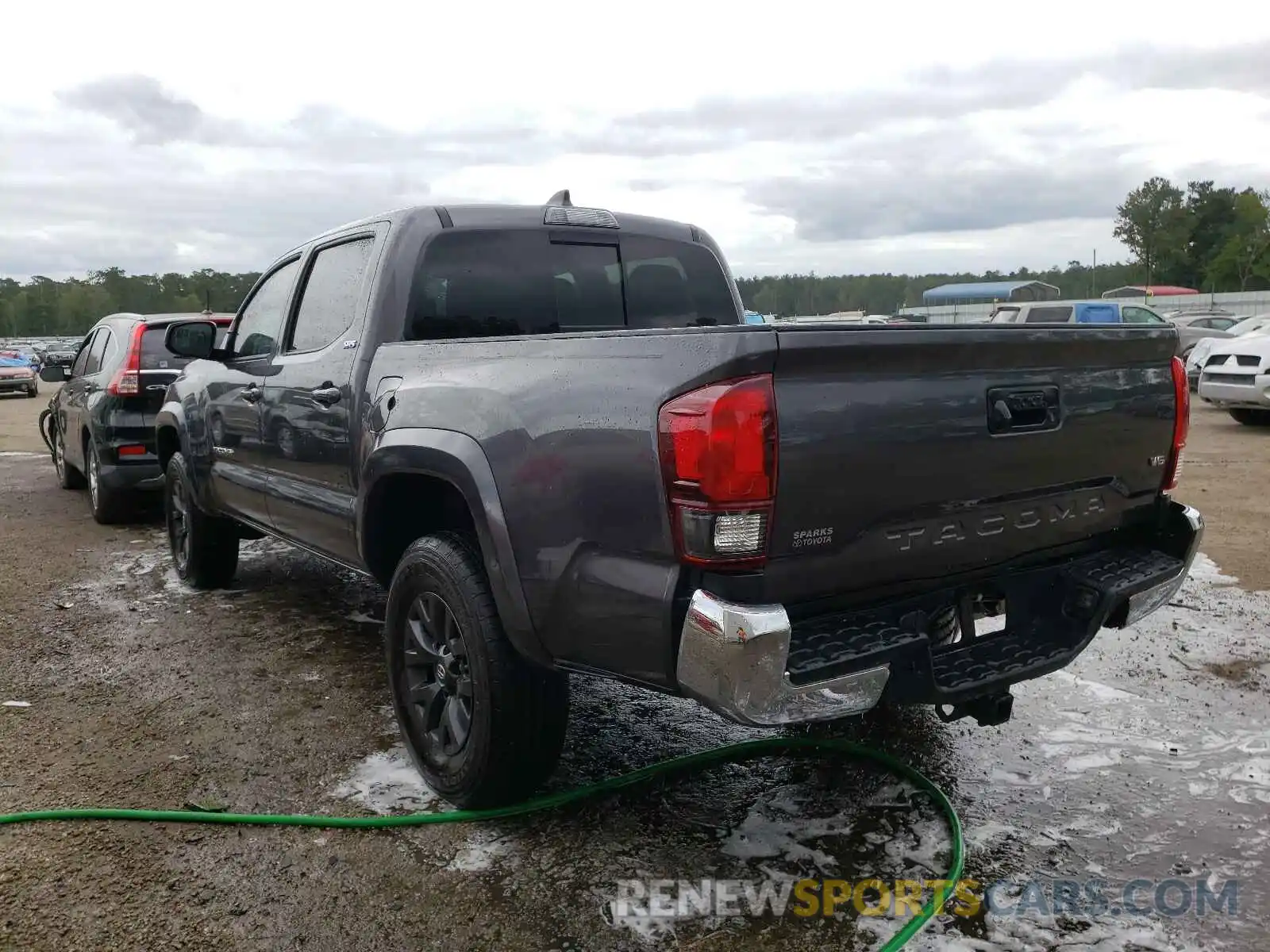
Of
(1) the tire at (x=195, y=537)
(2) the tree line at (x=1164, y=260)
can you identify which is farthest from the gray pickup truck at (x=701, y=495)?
(2) the tree line at (x=1164, y=260)

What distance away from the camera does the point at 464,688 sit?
3.21 metres

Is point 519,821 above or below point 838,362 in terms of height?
below

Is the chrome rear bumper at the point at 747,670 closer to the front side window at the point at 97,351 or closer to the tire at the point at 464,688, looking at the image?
the tire at the point at 464,688

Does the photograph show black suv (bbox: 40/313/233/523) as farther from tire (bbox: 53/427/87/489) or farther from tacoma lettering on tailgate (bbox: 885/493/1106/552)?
tacoma lettering on tailgate (bbox: 885/493/1106/552)

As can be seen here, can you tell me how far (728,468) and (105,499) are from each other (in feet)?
23.3

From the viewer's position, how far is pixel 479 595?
3.05 meters

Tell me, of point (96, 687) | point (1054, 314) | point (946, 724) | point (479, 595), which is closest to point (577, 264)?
point (479, 595)

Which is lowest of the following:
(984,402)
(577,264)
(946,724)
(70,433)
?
(946,724)

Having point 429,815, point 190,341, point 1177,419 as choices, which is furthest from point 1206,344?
point 429,815

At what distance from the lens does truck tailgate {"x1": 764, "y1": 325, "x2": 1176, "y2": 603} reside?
247cm

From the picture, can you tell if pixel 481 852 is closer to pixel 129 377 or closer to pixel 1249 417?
pixel 129 377

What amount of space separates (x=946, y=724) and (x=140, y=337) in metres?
6.44

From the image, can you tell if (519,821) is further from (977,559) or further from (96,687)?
(96,687)

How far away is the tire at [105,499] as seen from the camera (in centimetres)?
795
